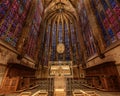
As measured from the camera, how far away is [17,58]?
7098 mm

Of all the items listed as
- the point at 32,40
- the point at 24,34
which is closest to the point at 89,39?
the point at 32,40

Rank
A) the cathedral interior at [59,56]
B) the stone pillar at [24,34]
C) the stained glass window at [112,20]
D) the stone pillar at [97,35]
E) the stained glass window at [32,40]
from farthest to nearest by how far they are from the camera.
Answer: the stained glass window at [32,40] → the stone pillar at [24,34] → the stone pillar at [97,35] → the stained glass window at [112,20] → the cathedral interior at [59,56]

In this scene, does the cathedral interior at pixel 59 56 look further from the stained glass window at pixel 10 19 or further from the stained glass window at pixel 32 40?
the stained glass window at pixel 32 40

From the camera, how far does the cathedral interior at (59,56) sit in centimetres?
359

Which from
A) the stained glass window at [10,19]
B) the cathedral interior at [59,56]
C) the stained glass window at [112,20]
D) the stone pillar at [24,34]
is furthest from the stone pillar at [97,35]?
the stained glass window at [10,19]


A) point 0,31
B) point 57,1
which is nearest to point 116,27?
point 0,31

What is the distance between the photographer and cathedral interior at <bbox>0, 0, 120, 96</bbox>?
3588 millimetres

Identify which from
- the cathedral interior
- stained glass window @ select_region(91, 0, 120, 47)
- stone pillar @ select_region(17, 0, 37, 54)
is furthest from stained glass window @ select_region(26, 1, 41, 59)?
stained glass window @ select_region(91, 0, 120, 47)

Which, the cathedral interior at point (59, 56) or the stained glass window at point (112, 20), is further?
the stained glass window at point (112, 20)

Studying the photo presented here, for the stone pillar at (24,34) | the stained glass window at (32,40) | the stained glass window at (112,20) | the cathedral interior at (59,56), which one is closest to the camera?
the cathedral interior at (59,56)

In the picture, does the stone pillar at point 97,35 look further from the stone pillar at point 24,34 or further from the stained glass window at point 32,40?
the stained glass window at point 32,40

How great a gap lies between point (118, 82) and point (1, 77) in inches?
280

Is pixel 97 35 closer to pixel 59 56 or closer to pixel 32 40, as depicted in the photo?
pixel 32 40

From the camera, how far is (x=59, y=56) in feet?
50.2
